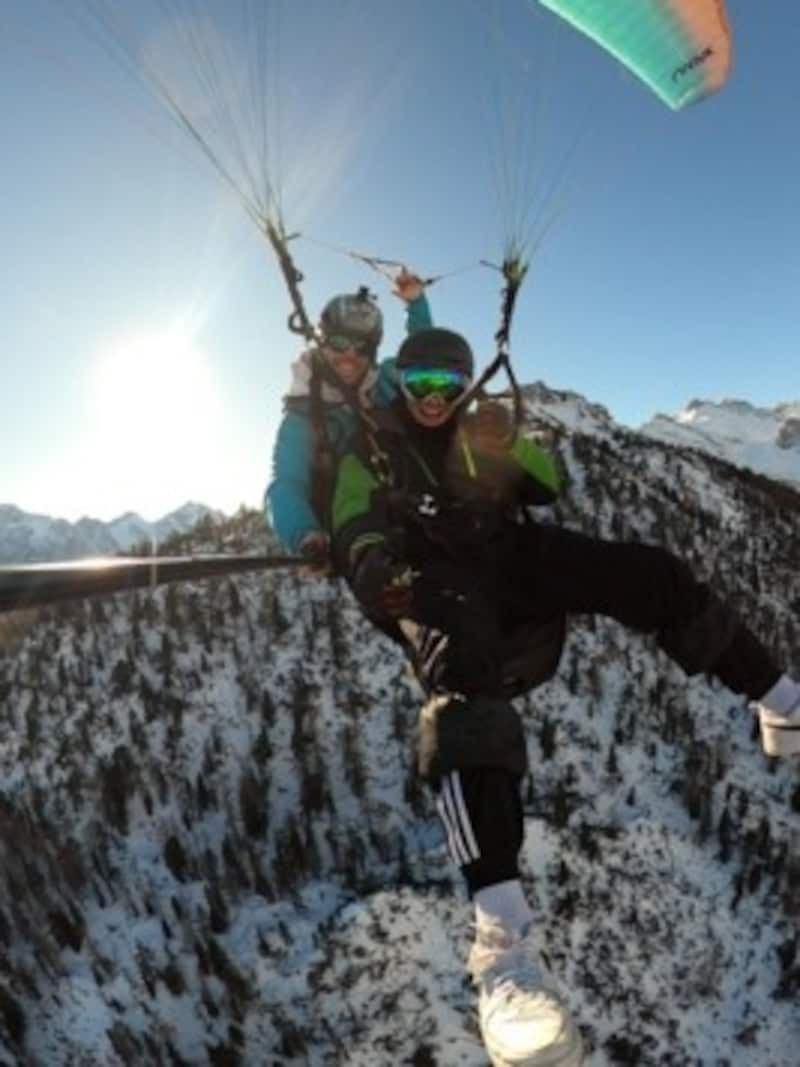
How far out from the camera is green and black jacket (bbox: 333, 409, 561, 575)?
4246mm

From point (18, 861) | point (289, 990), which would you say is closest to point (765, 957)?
point (289, 990)

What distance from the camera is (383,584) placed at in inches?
151

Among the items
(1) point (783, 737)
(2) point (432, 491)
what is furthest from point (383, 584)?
(1) point (783, 737)

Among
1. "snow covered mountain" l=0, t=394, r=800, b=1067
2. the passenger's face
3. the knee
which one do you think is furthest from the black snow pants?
"snow covered mountain" l=0, t=394, r=800, b=1067

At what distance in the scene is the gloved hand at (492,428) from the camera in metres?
4.71

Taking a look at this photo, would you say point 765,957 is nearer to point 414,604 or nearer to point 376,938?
point 376,938

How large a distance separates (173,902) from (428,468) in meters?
21.7

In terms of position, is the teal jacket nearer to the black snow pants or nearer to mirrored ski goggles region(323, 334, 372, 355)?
mirrored ski goggles region(323, 334, 372, 355)

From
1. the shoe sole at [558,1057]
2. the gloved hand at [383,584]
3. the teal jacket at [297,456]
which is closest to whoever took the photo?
the shoe sole at [558,1057]

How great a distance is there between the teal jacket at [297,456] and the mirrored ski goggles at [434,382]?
0.38 metres

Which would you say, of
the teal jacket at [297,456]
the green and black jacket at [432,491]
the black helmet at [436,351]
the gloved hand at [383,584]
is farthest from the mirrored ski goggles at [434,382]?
the gloved hand at [383,584]

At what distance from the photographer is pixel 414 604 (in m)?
3.94

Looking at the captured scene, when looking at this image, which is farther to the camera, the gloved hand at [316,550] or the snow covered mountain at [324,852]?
the snow covered mountain at [324,852]

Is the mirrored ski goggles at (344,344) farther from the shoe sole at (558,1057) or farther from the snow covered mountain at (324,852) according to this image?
the snow covered mountain at (324,852)
